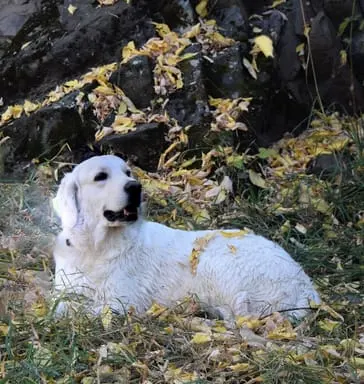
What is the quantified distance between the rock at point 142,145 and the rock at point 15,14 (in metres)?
2.04

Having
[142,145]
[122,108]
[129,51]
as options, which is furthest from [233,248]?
[129,51]

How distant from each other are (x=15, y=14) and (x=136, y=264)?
16.0ft

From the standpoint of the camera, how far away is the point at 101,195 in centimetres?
548

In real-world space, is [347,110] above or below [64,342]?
below

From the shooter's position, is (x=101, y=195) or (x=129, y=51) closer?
(x=101, y=195)

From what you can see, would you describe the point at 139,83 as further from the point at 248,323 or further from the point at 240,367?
the point at 240,367

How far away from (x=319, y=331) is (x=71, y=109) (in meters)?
4.15

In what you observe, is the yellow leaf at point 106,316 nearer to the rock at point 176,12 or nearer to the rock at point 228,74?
the rock at point 228,74

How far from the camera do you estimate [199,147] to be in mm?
8250

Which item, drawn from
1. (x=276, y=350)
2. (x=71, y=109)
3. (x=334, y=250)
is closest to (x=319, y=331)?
(x=276, y=350)

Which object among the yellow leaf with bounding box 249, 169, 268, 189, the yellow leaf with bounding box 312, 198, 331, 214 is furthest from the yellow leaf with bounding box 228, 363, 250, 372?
the yellow leaf with bounding box 249, 169, 268, 189

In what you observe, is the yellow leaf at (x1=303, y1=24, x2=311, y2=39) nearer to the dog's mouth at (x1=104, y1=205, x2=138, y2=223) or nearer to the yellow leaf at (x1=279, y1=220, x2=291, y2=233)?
the yellow leaf at (x1=279, y1=220, x2=291, y2=233)

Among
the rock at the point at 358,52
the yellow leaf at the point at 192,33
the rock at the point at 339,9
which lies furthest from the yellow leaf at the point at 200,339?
the rock at the point at 339,9

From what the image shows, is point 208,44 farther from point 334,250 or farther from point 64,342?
point 64,342
